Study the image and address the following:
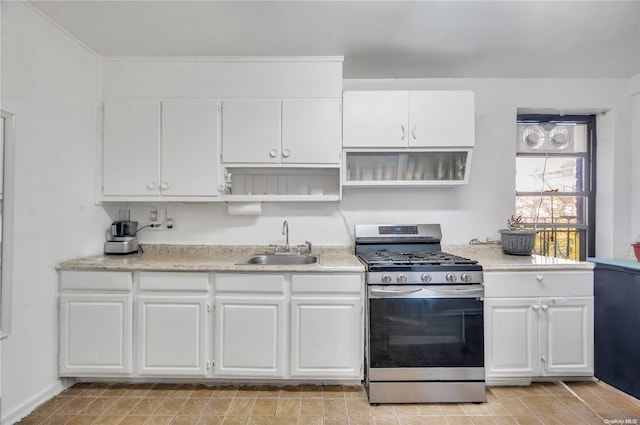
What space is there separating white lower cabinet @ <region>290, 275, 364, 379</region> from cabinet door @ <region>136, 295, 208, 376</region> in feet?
2.08

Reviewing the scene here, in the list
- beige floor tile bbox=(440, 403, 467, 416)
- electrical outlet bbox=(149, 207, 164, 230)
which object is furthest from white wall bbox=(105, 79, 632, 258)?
beige floor tile bbox=(440, 403, 467, 416)

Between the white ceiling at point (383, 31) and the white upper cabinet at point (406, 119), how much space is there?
0.31 m

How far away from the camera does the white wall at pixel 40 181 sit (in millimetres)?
1758

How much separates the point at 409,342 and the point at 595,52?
258cm

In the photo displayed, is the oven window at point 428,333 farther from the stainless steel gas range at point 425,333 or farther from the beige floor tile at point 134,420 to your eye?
the beige floor tile at point 134,420

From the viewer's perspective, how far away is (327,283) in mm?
2031

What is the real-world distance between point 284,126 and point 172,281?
54.9 inches

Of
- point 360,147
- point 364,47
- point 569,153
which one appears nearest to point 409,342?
point 360,147

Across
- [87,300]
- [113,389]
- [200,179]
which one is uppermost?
[200,179]

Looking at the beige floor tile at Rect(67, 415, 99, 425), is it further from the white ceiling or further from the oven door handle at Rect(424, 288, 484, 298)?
the white ceiling

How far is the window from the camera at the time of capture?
9.27ft

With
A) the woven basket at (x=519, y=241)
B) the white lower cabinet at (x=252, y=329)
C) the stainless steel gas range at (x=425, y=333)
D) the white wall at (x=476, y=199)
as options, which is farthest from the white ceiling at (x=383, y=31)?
the white lower cabinet at (x=252, y=329)

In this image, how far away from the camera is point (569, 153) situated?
2.85 m

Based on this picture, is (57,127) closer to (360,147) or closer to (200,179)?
(200,179)
